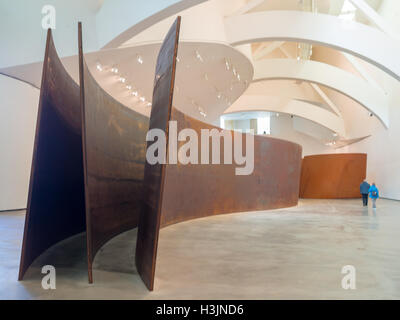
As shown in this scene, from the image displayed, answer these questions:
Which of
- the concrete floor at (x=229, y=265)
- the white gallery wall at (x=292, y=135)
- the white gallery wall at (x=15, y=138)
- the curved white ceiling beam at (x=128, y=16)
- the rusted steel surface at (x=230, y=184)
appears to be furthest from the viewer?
the white gallery wall at (x=292, y=135)

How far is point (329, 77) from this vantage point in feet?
54.1

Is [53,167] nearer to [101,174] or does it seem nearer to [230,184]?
[101,174]

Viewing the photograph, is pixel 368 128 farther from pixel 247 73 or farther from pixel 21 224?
pixel 21 224

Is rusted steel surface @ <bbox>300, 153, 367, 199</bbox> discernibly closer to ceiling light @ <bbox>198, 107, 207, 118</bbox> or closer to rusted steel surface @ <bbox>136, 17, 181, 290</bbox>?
ceiling light @ <bbox>198, 107, 207, 118</bbox>

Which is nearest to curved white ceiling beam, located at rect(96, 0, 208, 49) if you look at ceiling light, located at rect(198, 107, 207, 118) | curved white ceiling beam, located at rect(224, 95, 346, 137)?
ceiling light, located at rect(198, 107, 207, 118)

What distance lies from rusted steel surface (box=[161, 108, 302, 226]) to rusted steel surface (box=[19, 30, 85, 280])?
7.36 feet

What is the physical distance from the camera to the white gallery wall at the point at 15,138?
33.6 ft

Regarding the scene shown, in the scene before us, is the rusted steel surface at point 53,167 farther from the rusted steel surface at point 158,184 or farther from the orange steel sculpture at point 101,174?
the rusted steel surface at point 158,184

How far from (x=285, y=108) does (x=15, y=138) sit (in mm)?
16089

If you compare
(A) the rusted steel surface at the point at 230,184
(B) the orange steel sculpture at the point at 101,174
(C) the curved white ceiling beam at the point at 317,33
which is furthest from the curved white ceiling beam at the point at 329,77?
(B) the orange steel sculpture at the point at 101,174

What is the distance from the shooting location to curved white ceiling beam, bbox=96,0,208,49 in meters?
7.31

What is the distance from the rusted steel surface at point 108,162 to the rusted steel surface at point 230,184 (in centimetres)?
78

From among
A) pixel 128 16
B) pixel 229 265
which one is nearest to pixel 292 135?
pixel 128 16
